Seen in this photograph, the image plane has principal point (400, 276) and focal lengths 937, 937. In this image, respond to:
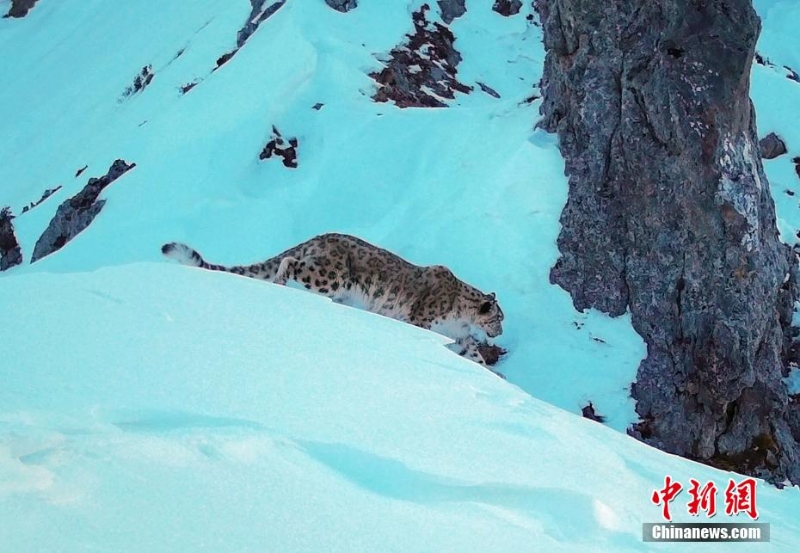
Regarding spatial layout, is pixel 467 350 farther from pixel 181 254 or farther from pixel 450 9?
pixel 450 9

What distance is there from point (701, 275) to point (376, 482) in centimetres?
1063

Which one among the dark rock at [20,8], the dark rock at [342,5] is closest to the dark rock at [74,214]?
the dark rock at [342,5]

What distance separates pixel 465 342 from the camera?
424 inches

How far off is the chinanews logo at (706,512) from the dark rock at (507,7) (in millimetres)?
27166

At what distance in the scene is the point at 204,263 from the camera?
348 inches

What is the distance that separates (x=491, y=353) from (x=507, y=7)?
66.2ft

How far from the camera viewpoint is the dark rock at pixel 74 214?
1922cm

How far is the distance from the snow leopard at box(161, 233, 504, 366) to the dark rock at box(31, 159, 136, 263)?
33.2 feet

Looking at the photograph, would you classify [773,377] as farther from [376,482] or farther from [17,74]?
[17,74]

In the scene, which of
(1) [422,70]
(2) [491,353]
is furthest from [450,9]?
(2) [491,353]

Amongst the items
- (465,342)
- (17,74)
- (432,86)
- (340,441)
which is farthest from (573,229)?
(17,74)

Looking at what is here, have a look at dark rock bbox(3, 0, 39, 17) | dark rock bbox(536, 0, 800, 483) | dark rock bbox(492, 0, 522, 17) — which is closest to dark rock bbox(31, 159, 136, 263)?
dark rock bbox(536, 0, 800, 483)

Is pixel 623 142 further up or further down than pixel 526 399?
further up

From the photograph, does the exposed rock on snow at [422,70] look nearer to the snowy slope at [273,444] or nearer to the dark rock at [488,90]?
the dark rock at [488,90]
